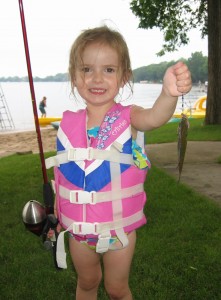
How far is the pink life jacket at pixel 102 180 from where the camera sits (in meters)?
2.19

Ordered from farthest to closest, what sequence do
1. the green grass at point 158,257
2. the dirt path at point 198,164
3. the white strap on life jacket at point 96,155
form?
the dirt path at point 198,164, the green grass at point 158,257, the white strap on life jacket at point 96,155

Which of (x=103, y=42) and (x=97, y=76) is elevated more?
(x=103, y=42)

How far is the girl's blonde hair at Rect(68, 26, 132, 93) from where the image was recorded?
2260 millimetres

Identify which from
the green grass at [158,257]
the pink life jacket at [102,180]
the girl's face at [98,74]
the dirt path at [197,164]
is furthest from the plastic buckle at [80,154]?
the dirt path at [197,164]

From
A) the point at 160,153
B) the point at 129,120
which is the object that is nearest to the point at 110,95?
the point at 129,120

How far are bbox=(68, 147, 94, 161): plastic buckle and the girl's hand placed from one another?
0.60 meters

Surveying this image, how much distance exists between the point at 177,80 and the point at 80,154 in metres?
0.76

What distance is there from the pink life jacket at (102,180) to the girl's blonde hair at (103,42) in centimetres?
28

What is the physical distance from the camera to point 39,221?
244 cm

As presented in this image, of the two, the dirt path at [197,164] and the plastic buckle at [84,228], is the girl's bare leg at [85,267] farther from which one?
the dirt path at [197,164]

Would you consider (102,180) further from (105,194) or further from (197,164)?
(197,164)

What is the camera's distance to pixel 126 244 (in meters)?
2.25

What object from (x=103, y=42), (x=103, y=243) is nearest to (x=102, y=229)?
(x=103, y=243)

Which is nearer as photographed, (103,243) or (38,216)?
Answer: (103,243)
